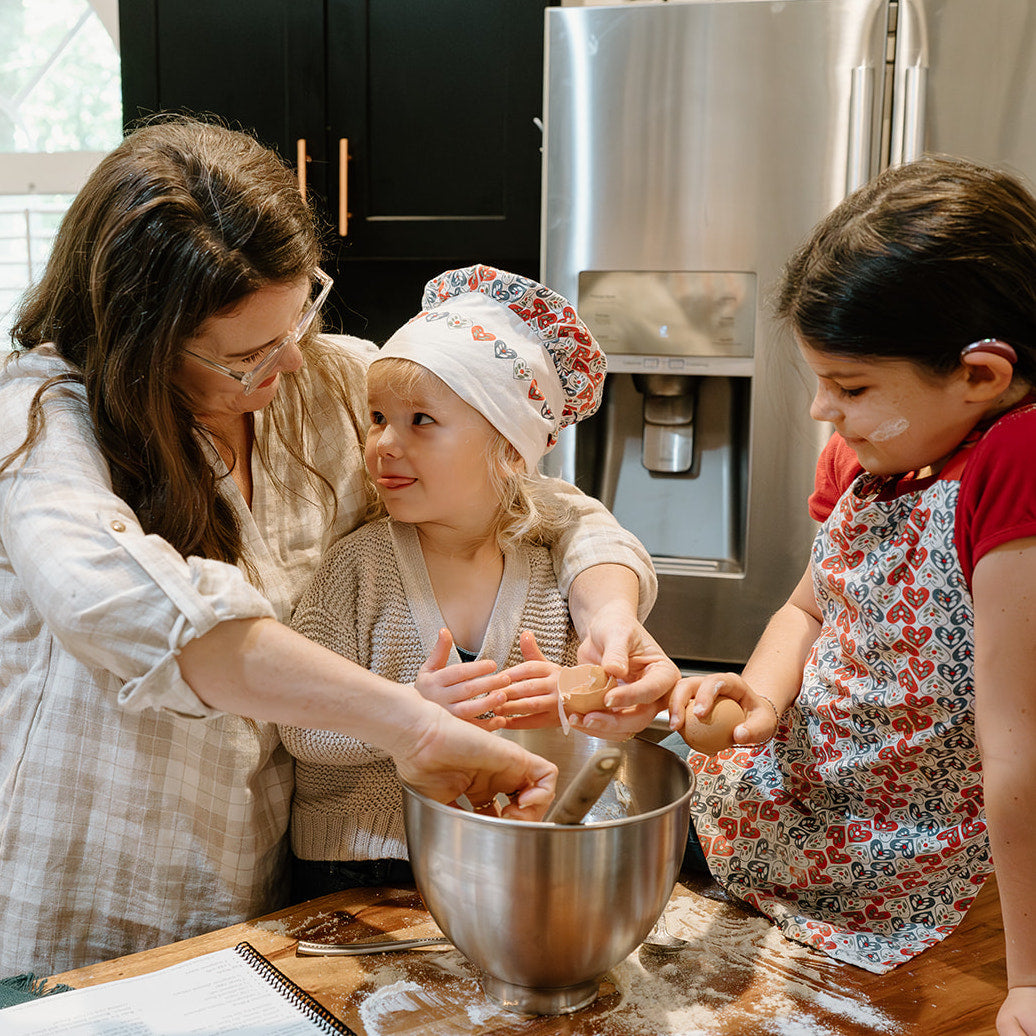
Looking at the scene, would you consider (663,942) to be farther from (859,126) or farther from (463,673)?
(859,126)

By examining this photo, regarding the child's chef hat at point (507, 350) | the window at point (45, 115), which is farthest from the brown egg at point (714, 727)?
the window at point (45, 115)

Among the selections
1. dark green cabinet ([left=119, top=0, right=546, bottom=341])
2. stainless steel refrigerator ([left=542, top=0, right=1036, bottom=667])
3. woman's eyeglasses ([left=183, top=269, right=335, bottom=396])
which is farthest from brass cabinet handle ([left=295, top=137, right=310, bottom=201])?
woman's eyeglasses ([left=183, top=269, right=335, bottom=396])

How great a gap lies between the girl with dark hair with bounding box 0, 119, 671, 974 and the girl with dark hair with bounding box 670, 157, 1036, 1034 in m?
0.18

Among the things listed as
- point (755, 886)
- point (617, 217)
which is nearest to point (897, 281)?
point (755, 886)

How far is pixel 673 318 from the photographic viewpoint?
6.95 feet

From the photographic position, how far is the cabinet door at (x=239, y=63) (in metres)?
2.50

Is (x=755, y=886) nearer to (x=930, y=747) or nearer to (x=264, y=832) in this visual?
(x=930, y=747)

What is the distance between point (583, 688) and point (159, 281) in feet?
1.65

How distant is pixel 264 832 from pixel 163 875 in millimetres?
98

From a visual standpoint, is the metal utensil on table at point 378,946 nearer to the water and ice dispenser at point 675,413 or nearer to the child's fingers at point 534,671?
the child's fingers at point 534,671

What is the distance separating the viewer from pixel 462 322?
1117 mm

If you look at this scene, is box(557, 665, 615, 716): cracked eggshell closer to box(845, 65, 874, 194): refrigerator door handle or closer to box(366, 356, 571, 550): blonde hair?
box(366, 356, 571, 550): blonde hair

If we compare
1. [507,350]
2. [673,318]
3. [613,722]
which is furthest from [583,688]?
[673,318]

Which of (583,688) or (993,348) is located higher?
(993,348)
